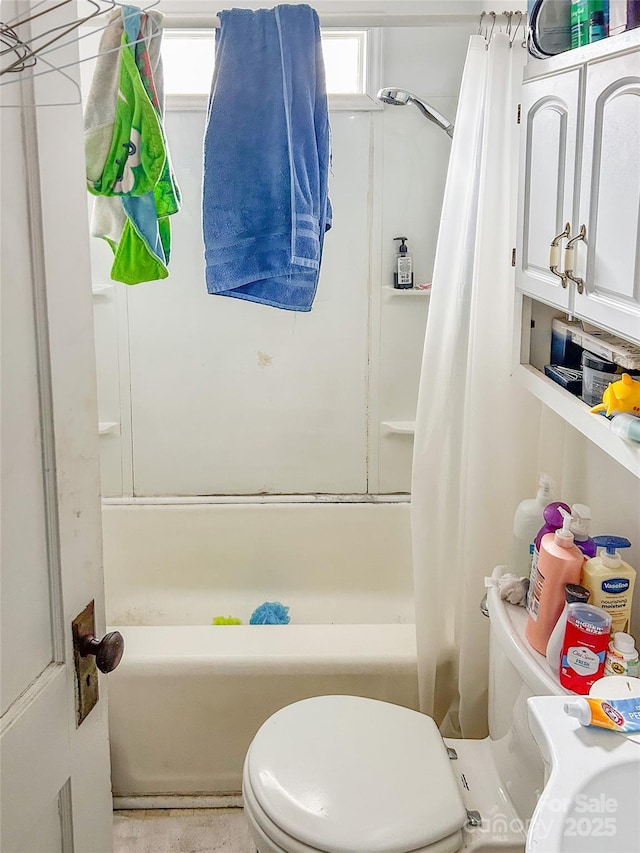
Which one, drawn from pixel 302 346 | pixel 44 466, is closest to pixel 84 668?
pixel 44 466

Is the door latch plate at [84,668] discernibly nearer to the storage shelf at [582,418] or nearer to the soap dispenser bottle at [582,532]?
the storage shelf at [582,418]

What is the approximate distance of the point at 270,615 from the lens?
2.69 m

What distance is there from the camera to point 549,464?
1.95m

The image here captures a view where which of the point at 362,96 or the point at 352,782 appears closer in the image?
the point at 352,782

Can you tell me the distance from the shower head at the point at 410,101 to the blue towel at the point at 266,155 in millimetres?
415

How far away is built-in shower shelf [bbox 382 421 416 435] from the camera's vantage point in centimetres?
285

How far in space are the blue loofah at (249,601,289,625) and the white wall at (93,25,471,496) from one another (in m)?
0.41

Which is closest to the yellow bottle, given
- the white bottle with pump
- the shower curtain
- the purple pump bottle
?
the purple pump bottle

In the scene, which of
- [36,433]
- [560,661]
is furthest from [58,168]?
[560,661]

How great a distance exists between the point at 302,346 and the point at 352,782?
1.59 meters

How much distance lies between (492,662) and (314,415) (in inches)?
52.7

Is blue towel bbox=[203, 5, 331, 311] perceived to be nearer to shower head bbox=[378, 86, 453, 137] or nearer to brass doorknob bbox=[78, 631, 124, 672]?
shower head bbox=[378, 86, 453, 137]

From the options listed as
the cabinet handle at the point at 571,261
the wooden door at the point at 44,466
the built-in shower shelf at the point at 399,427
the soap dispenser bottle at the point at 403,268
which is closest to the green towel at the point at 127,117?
the wooden door at the point at 44,466

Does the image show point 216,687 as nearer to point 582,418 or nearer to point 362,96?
point 582,418
